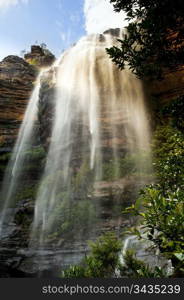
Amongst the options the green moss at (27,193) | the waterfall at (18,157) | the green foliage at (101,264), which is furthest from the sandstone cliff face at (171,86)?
the waterfall at (18,157)

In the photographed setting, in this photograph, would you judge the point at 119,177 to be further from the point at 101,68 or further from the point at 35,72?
the point at 35,72

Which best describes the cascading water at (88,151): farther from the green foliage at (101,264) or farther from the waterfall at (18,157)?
the green foliage at (101,264)

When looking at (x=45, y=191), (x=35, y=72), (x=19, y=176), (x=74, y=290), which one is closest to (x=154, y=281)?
(x=74, y=290)

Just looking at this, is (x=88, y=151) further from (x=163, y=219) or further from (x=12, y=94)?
(x=12, y=94)

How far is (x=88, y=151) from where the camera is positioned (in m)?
15.9

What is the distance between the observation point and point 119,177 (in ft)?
45.9

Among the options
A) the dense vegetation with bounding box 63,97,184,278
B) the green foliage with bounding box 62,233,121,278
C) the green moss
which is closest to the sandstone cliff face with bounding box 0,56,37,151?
the green moss

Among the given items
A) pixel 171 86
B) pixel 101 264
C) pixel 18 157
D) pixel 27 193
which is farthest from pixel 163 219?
pixel 18 157

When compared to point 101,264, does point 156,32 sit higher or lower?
higher

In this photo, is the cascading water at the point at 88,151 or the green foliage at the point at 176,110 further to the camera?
the cascading water at the point at 88,151

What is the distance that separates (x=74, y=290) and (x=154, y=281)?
3.25ft

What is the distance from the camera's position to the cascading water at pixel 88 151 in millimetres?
12734

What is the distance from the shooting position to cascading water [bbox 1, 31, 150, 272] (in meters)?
12.7

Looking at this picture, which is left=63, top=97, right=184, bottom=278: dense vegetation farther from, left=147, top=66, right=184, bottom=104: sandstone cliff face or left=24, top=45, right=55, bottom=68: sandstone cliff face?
left=24, top=45, right=55, bottom=68: sandstone cliff face
